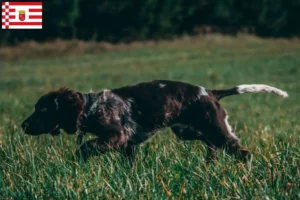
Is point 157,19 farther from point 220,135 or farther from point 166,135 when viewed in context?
point 220,135

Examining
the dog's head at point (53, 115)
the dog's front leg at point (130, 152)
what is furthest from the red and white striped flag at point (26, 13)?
the dog's front leg at point (130, 152)

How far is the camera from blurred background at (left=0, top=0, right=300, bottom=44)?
34.0 meters

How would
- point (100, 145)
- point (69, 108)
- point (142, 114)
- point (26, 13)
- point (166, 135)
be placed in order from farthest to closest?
point (26, 13), point (166, 135), point (142, 114), point (69, 108), point (100, 145)

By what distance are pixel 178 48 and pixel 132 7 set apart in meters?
5.06

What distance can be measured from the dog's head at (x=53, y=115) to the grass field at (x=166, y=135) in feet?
0.64

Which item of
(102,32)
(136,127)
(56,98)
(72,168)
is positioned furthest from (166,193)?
(102,32)

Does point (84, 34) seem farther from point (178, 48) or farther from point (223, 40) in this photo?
point (223, 40)

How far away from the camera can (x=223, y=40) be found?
3619cm

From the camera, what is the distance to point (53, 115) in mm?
5695

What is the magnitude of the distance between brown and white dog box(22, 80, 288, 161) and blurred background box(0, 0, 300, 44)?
2844 cm

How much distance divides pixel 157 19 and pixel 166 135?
101 feet

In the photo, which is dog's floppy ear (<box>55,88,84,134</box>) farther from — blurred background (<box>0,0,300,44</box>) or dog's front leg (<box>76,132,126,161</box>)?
blurred background (<box>0,0,300,44</box>)

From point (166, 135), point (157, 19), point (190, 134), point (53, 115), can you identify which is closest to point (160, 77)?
point (157, 19)

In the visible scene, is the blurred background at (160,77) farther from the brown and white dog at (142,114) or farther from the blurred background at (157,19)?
the brown and white dog at (142,114)
